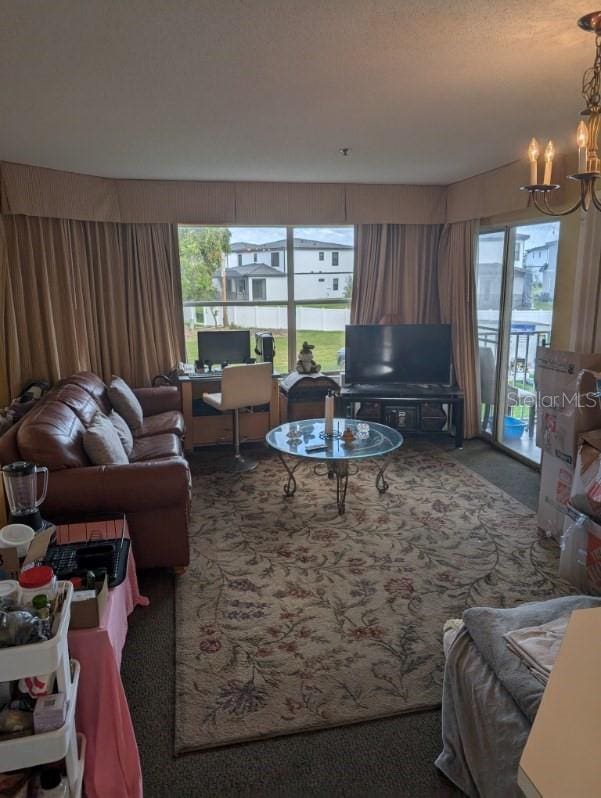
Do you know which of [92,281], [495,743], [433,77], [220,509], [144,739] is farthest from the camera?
[92,281]

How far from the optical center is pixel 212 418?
5.21m

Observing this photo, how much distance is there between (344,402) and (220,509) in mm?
1850

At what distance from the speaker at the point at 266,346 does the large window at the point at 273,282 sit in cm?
37

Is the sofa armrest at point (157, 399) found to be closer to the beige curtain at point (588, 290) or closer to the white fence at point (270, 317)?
the white fence at point (270, 317)

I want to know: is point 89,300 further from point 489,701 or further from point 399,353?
point 489,701

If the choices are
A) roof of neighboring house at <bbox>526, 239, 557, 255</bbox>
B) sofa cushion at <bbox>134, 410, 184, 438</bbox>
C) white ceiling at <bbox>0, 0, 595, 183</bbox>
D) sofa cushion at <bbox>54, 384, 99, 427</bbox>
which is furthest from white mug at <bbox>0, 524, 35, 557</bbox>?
roof of neighboring house at <bbox>526, 239, 557, 255</bbox>

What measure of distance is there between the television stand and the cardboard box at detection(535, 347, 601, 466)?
64.9 inches

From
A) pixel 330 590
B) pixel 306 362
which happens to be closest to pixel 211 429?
pixel 306 362

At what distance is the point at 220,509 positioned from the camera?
394 cm

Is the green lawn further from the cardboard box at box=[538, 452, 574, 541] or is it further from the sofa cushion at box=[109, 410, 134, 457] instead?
the cardboard box at box=[538, 452, 574, 541]

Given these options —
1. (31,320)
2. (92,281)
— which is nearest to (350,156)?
(92,281)

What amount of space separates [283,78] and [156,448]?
7.92ft

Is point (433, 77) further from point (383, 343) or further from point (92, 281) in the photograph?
point (92, 281)

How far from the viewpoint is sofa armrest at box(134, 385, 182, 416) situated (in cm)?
479
